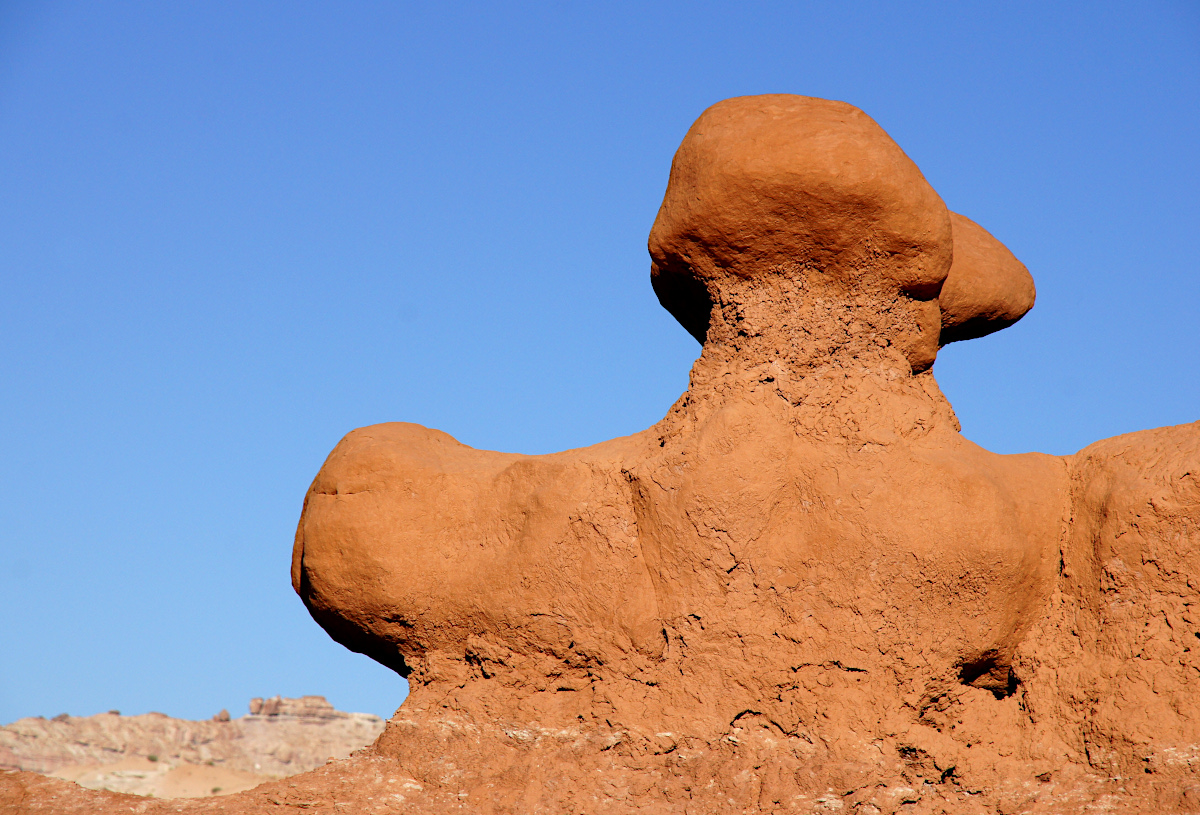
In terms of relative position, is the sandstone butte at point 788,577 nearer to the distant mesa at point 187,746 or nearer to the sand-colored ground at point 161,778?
the sand-colored ground at point 161,778

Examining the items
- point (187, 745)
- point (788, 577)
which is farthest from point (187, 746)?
point (788, 577)

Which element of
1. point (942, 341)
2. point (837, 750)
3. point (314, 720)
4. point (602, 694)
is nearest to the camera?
point (837, 750)

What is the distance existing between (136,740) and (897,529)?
23285 millimetres

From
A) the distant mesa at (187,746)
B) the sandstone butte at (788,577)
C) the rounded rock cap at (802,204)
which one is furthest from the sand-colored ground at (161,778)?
the rounded rock cap at (802,204)

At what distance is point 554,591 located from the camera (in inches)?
238

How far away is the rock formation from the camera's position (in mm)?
22891

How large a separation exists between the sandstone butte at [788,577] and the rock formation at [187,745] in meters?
16.1

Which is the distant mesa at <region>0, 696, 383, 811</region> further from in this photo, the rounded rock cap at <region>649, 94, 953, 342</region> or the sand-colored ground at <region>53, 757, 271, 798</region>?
the rounded rock cap at <region>649, 94, 953, 342</region>

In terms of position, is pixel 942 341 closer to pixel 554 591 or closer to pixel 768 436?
pixel 768 436

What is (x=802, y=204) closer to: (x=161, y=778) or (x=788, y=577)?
(x=788, y=577)

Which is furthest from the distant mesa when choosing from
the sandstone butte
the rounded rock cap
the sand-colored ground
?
the rounded rock cap

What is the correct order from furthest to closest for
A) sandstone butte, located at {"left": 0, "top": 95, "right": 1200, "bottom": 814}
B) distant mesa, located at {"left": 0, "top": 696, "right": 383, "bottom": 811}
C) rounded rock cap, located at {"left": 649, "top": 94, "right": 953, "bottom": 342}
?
distant mesa, located at {"left": 0, "top": 696, "right": 383, "bottom": 811} → rounded rock cap, located at {"left": 649, "top": 94, "right": 953, "bottom": 342} → sandstone butte, located at {"left": 0, "top": 95, "right": 1200, "bottom": 814}

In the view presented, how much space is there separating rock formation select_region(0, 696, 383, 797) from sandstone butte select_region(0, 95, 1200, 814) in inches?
633

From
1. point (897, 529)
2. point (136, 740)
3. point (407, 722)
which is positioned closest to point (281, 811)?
point (407, 722)
